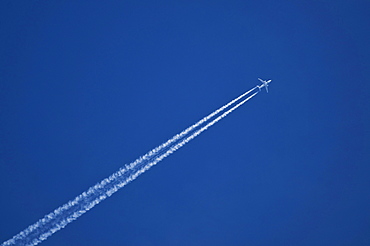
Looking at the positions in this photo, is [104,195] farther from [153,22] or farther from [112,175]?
[153,22]

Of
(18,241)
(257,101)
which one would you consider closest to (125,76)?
(257,101)

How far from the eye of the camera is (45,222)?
15930 millimetres

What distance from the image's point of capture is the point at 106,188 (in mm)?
16719

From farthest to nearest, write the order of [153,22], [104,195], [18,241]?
[153,22] < [104,195] < [18,241]

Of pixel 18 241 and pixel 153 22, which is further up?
pixel 153 22

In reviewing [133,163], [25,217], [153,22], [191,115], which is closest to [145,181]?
[133,163]

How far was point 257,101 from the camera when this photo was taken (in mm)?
18500

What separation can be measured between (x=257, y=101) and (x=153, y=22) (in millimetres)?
5660

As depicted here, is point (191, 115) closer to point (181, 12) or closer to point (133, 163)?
point (133, 163)

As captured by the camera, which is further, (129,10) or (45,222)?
(129,10)

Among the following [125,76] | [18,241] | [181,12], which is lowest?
[18,241]

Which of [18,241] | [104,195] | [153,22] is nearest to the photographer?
[18,241]

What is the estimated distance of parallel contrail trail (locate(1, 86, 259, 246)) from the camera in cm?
1552

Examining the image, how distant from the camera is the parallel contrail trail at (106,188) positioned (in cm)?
1552
